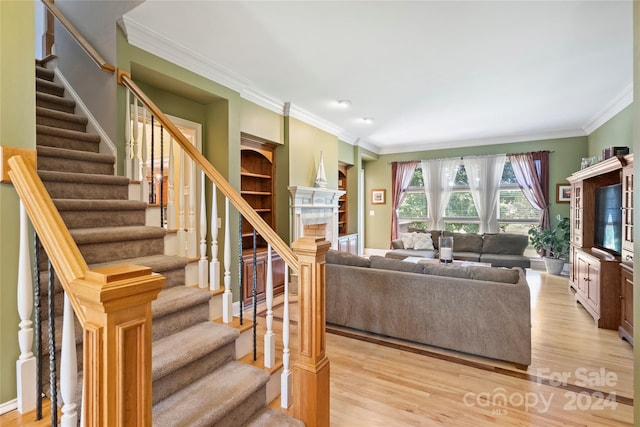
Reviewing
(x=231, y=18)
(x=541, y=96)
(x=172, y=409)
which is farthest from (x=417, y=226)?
(x=172, y=409)

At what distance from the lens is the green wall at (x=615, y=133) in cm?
433

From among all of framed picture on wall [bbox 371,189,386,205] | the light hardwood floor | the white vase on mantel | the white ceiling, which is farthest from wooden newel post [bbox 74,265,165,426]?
framed picture on wall [bbox 371,189,386,205]

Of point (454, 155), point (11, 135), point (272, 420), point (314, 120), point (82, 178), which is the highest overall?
point (314, 120)

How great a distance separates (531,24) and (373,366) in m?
3.22

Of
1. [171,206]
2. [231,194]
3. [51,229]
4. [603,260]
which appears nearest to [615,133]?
[603,260]

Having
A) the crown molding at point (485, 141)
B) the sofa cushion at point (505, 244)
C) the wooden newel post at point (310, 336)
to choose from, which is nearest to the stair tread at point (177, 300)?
the wooden newel post at point (310, 336)

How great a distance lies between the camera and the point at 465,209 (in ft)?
23.7

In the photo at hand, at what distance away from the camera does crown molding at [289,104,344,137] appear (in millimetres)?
4906

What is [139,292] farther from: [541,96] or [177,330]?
[541,96]

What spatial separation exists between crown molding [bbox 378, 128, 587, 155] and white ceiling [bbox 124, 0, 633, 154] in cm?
109

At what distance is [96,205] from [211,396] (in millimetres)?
1567

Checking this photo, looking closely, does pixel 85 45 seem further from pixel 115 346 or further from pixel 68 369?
pixel 115 346

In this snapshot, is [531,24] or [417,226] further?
[417,226]

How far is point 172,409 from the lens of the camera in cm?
151
